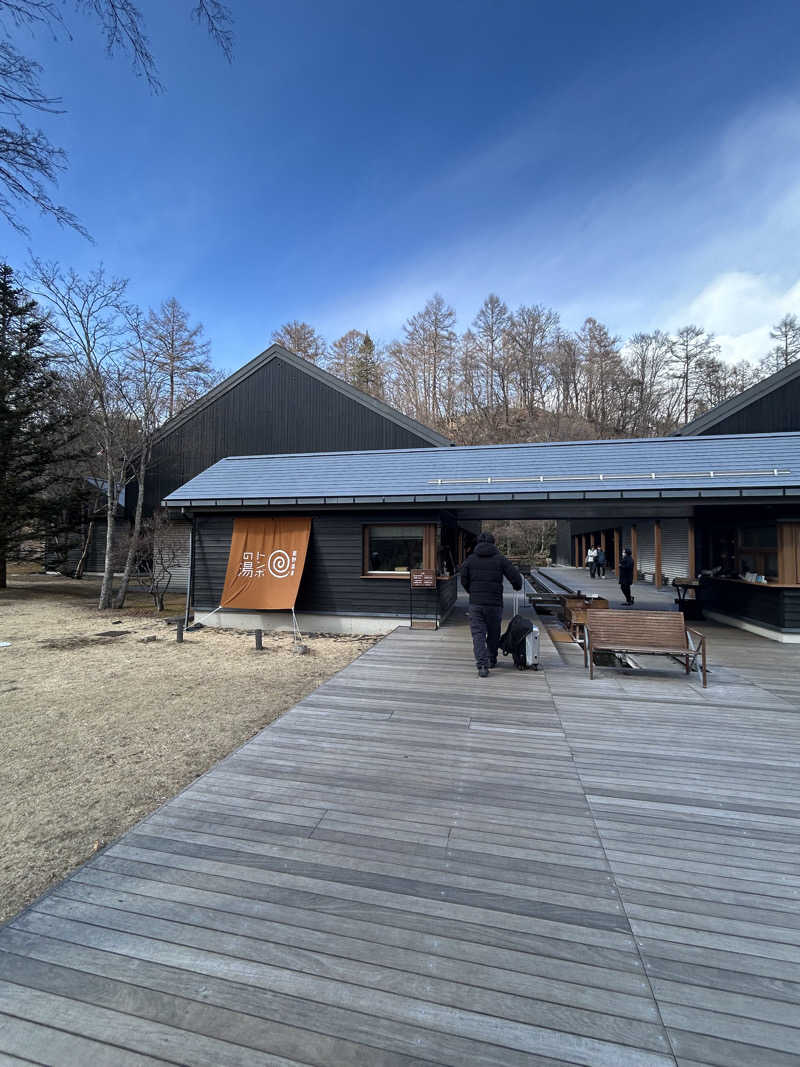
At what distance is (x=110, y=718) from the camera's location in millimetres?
5223

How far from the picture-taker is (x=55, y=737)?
4680 mm

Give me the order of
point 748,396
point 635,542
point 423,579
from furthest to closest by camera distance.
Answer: point 635,542, point 748,396, point 423,579

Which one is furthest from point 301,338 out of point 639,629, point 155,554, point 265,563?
point 639,629

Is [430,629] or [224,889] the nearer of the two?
[224,889]

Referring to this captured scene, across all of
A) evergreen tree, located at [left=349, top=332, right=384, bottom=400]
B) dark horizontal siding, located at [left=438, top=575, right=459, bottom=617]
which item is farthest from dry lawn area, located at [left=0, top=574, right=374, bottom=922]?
evergreen tree, located at [left=349, top=332, right=384, bottom=400]

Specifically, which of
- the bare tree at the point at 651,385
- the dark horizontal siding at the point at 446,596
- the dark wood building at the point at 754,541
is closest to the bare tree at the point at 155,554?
the dark horizontal siding at the point at 446,596

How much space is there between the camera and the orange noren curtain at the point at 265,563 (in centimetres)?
1022

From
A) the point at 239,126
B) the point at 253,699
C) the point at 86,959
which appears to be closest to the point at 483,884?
the point at 86,959

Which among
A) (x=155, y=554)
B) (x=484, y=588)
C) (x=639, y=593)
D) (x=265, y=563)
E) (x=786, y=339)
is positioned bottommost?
(x=639, y=593)

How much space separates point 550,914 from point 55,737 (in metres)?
4.96

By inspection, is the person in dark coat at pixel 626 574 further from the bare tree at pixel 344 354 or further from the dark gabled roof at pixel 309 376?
the bare tree at pixel 344 354

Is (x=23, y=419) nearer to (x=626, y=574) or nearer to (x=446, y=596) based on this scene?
(x=446, y=596)

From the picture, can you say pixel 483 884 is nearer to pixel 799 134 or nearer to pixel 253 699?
pixel 253 699

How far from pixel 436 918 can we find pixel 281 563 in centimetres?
887
